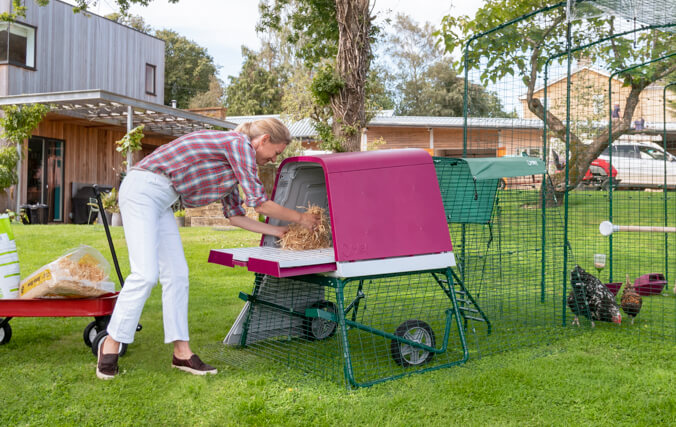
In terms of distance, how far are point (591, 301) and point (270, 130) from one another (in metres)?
3.25

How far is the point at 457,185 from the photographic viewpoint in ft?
16.0

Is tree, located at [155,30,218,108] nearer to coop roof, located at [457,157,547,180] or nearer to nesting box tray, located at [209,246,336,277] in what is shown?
coop roof, located at [457,157,547,180]

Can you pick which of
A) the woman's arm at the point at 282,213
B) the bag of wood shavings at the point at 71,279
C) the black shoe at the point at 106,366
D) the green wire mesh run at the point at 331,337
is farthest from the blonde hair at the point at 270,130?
the black shoe at the point at 106,366

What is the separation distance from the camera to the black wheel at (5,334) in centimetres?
425

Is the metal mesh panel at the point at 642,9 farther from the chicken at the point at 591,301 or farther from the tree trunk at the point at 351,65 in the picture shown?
the tree trunk at the point at 351,65

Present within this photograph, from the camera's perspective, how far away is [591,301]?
17.0 feet

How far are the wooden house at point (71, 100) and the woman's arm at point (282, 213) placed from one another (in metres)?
10.5

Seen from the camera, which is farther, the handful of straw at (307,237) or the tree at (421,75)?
the tree at (421,75)

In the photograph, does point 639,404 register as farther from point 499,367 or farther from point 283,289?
point 283,289

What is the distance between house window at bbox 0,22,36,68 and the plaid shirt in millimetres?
13490

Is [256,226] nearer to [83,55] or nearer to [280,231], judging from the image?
[280,231]

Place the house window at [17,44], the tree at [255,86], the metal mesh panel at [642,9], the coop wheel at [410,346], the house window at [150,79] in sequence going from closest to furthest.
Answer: the coop wheel at [410,346] < the metal mesh panel at [642,9] < the house window at [17,44] < the house window at [150,79] < the tree at [255,86]

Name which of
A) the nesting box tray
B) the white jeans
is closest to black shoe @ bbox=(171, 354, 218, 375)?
the white jeans

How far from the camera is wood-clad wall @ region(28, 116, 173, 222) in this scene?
16.2 m
